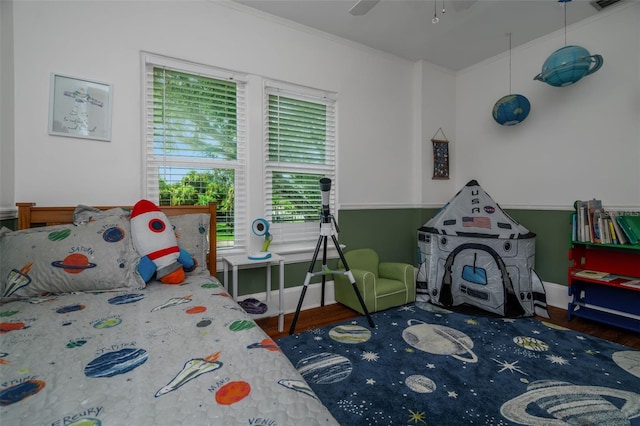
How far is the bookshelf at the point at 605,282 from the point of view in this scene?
246 cm

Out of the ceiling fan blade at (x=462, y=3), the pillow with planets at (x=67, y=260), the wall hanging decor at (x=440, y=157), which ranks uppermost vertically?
the ceiling fan blade at (x=462, y=3)

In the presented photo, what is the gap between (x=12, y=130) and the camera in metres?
1.85

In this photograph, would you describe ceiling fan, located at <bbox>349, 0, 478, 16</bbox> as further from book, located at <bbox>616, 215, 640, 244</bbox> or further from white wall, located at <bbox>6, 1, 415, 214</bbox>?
book, located at <bbox>616, 215, 640, 244</bbox>

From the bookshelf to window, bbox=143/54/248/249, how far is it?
3168mm

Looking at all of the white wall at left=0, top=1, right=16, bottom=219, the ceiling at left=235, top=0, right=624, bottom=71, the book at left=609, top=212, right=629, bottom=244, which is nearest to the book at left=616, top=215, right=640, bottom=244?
the book at left=609, top=212, right=629, bottom=244

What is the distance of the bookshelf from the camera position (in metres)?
2.46

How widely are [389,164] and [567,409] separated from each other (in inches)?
104

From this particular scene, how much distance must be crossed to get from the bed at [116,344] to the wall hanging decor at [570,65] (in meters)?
3.03

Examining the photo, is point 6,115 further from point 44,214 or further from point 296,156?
point 296,156

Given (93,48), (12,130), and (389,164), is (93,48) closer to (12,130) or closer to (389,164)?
(12,130)

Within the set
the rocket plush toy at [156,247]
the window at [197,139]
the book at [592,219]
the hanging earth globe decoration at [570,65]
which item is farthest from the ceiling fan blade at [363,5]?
the book at [592,219]

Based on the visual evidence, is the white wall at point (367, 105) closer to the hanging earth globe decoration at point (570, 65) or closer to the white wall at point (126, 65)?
the white wall at point (126, 65)

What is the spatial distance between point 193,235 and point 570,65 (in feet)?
10.7

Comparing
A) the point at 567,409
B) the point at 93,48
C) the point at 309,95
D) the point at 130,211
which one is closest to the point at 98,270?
the point at 130,211
